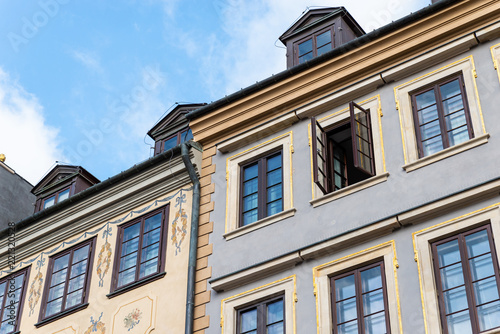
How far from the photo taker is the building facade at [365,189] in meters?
13.6

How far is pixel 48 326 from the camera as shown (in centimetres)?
1886

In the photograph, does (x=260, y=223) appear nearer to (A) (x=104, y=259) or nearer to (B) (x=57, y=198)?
(A) (x=104, y=259)

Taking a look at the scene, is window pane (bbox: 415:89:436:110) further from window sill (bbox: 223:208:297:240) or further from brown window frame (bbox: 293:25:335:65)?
brown window frame (bbox: 293:25:335:65)

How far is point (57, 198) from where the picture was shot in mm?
22688

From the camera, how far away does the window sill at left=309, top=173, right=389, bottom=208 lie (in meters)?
15.2

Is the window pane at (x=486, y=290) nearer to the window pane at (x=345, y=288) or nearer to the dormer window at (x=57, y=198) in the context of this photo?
the window pane at (x=345, y=288)

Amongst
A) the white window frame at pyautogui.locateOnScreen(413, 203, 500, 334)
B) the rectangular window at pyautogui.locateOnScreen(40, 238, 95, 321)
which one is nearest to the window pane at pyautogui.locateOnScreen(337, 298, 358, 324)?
the white window frame at pyautogui.locateOnScreen(413, 203, 500, 334)

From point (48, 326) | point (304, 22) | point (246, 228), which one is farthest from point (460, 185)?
point (48, 326)

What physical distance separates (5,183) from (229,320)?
13319mm

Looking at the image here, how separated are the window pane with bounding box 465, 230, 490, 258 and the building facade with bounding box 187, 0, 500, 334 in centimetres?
2

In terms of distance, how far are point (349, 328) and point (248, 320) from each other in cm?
219

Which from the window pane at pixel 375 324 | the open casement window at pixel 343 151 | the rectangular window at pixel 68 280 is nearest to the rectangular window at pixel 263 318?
the window pane at pixel 375 324

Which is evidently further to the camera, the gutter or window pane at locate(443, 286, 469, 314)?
the gutter

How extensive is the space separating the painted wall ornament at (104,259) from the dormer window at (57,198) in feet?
12.0
